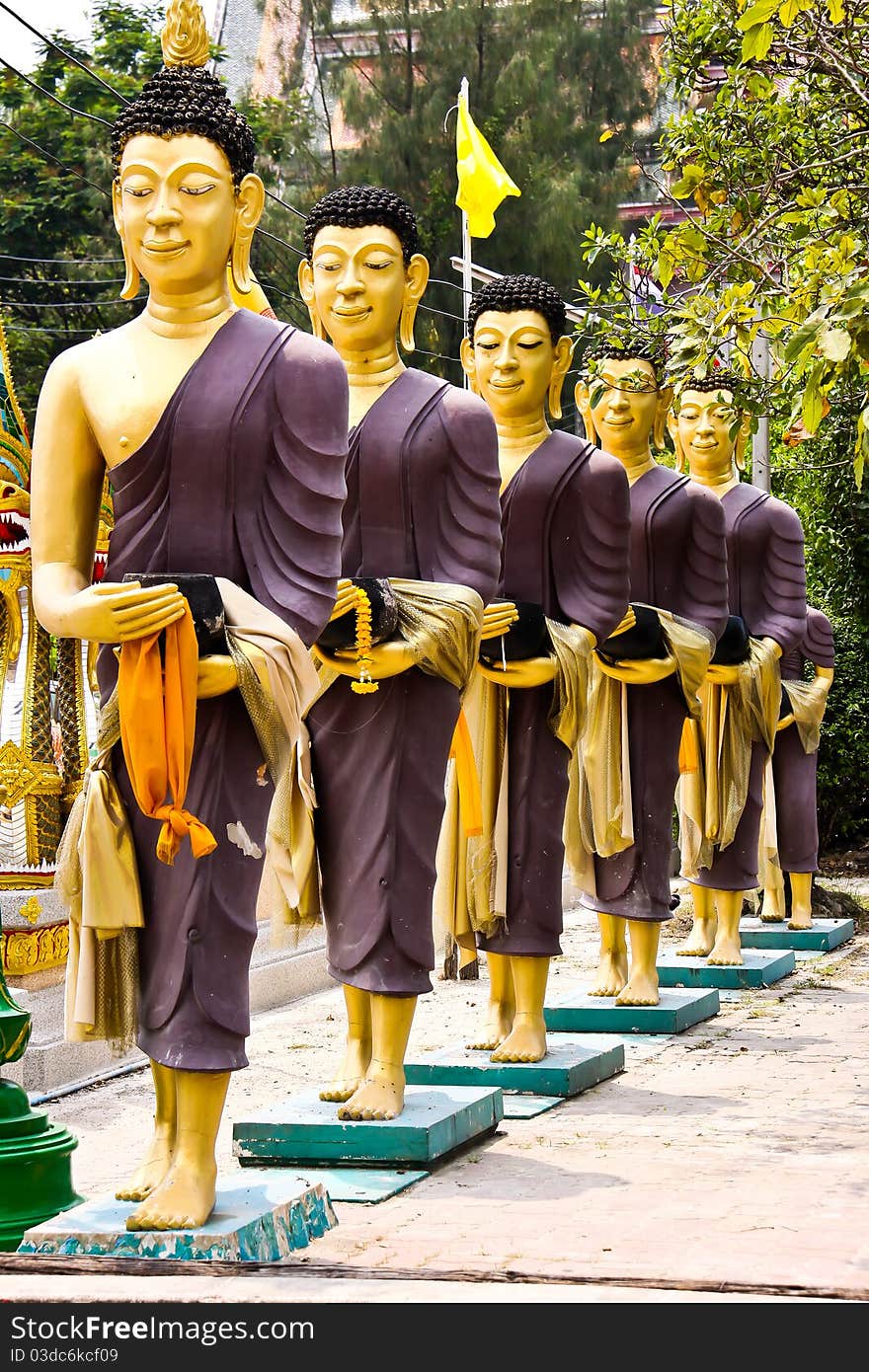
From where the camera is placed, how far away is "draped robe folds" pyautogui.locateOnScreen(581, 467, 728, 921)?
7320mm

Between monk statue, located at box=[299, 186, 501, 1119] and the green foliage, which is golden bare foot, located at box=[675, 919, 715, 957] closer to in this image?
monk statue, located at box=[299, 186, 501, 1119]

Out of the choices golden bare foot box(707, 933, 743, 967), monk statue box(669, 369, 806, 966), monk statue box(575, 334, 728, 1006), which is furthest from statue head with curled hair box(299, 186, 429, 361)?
golden bare foot box(707, 933, 743, 967)

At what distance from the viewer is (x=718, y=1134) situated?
18.5 ft

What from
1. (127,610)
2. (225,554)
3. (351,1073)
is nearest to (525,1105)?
(351,1073)

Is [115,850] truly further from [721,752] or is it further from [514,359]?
[721,752]

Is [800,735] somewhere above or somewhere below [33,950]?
above

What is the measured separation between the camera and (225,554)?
409cm

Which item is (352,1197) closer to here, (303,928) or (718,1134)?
(303,928)

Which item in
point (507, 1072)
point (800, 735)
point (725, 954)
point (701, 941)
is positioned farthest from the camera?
point (800, 735)

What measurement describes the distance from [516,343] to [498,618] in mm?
962

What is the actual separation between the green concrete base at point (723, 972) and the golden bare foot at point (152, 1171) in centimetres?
455

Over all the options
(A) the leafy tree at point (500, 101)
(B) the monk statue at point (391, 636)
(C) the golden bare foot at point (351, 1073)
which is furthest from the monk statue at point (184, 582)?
(A) the leafy tree at point (500, 101)

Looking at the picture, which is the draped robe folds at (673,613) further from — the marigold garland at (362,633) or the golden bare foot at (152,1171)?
the golden bare foot at (152,1171)

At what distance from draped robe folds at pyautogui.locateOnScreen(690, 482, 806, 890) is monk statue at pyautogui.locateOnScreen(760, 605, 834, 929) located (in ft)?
3.99
